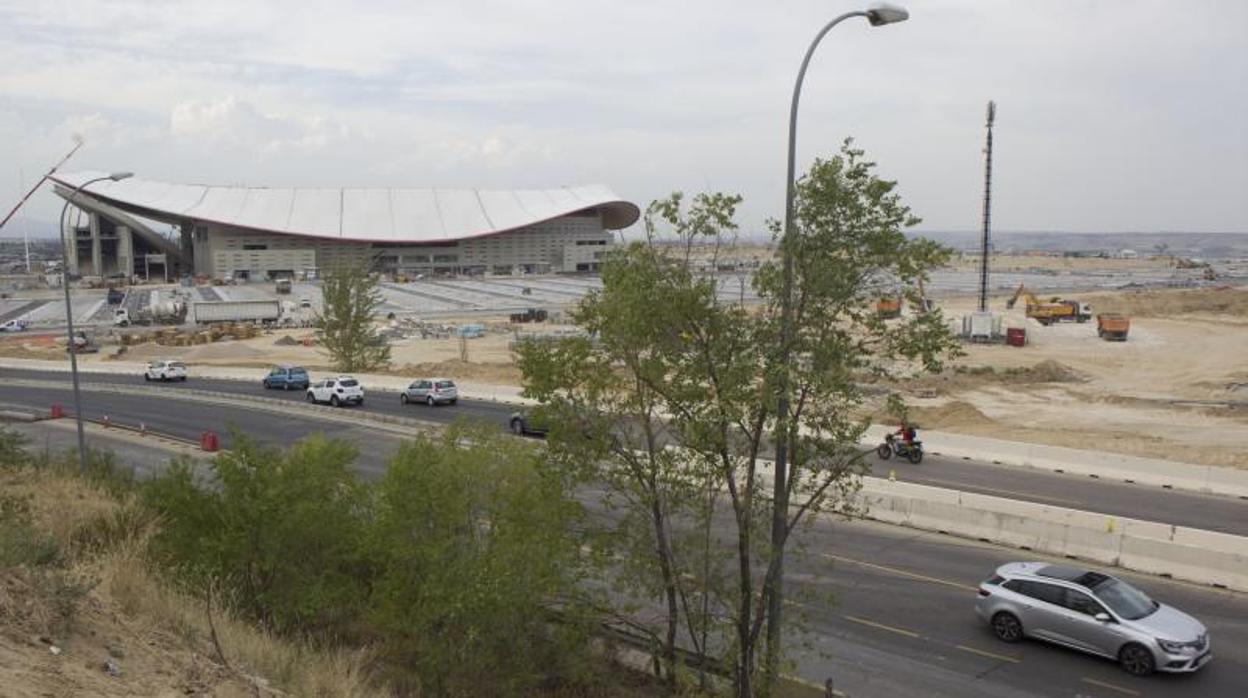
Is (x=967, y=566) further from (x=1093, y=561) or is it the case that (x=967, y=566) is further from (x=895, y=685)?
(x=895, y=685)

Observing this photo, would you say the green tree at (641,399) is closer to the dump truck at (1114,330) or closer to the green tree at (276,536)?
the green tree at (276,536)

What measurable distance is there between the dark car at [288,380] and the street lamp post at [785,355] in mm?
40330

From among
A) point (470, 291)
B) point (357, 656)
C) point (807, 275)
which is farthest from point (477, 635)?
point (470, 291)

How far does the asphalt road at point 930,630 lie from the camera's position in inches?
490

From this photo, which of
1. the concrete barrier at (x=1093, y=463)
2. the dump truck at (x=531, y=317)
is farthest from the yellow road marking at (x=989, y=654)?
the dump truck at (x=531, y=317)

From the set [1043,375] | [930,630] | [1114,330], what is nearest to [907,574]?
[930,630]

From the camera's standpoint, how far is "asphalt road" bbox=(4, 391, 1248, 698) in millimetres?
12453

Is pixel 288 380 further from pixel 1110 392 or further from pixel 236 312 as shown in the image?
pixel 236 312

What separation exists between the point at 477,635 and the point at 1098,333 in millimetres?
66836

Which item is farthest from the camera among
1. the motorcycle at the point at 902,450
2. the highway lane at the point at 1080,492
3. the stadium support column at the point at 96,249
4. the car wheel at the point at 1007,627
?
the stadium support column at the point at 96,249

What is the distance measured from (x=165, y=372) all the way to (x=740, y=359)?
50.6 meters

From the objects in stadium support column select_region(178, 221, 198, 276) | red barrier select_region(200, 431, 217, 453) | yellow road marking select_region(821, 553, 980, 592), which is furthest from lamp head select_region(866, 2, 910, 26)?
stadium support column select_region(178, 221, 198, 276)

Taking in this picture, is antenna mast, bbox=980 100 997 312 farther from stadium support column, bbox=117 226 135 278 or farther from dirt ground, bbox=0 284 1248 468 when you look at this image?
stadium support column, bbox=117 226 135 278

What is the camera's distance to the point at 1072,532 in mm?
18266
